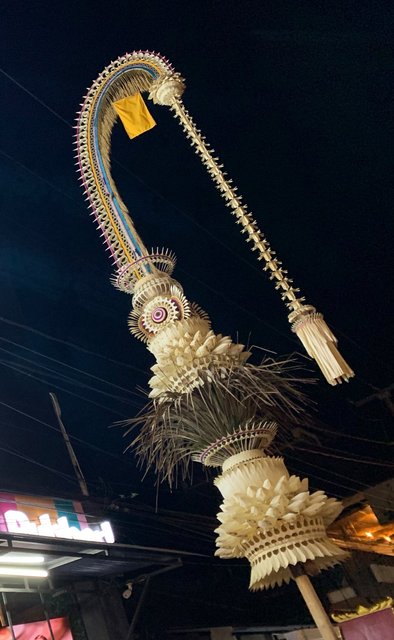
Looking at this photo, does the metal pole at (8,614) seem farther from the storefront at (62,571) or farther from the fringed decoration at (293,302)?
the fringed decoration at (293,302)

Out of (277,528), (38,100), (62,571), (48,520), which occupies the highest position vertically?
(38,100)

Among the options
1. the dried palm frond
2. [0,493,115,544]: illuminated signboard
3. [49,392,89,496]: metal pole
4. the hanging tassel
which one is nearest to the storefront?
[0,493,115,544]: illuminated signboard

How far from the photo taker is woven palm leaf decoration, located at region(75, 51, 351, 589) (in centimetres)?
169

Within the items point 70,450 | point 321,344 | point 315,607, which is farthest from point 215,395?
point 70,450

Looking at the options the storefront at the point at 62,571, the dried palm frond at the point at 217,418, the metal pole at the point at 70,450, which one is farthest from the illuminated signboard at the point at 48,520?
the dried palm frond at the point at 217,418

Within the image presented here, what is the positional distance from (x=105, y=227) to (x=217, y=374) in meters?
1.19

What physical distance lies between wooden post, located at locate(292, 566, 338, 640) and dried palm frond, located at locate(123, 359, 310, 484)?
0.47 meters

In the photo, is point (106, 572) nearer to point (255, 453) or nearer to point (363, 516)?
point (255, 453)

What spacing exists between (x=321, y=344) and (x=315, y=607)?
0.96 metres

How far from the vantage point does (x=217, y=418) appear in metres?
1.99

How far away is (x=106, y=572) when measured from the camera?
730cm

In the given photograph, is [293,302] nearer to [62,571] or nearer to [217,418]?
[217,418]

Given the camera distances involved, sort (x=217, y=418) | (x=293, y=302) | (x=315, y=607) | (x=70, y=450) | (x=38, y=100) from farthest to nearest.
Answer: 1. (x=70, y=450)
2. (x=38, y=100)
3. (x=293, y=302)
4. (x=217, y=418)
5. (x=315, y=607)

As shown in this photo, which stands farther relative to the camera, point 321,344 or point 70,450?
point 70,450
